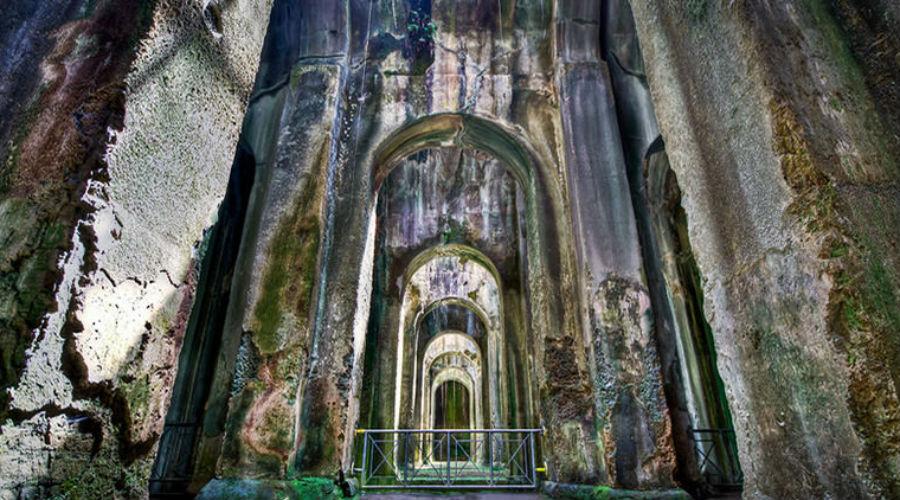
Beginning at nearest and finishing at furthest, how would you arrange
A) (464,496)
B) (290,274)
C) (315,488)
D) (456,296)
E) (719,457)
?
(315,488) → (290,274) → (464,496) → (719,457) → (456,296)

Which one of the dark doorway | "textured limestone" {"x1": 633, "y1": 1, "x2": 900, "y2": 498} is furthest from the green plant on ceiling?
the dark doorway

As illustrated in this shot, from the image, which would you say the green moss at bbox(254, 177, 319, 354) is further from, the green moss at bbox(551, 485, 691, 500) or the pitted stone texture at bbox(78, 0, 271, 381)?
the green moss at bbox(551, 485, 691, 500)

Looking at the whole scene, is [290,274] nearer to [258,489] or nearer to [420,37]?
[258,489]

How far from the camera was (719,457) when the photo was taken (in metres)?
6.36

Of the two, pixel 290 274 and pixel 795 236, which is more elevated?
pixel 290 274

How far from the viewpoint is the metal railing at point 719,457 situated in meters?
6.21

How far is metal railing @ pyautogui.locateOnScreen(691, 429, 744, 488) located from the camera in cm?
621

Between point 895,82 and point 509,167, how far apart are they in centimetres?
480

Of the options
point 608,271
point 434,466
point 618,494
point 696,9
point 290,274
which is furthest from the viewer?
point 434,466

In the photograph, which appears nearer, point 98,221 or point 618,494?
point 98,221

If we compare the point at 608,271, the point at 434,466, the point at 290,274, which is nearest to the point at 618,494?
the point at 608,271

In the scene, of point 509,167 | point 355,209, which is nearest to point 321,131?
point 355,209

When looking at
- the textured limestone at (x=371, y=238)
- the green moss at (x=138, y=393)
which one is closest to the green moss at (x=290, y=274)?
the textured limestone at (x=371, y=238)

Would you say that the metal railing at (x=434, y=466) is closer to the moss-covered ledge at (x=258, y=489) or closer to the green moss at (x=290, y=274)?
the moss-covered ledge at (x=258, y=489)
